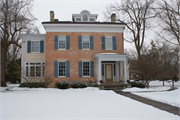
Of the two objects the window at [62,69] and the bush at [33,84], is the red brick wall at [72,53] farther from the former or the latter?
the bush at [33,84]

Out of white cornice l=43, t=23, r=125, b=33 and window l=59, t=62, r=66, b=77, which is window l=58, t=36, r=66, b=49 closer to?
white cornice l=43, t=23, r=125, b=33

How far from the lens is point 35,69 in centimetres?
1803

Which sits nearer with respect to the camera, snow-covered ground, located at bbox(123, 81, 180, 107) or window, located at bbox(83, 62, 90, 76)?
snow-covered ground, located at bbox(123, 81, 180, 107)

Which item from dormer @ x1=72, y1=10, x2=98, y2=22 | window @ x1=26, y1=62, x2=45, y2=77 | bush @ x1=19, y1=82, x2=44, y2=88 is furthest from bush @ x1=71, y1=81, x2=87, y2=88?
dormer @ x1=72, y1=10, x2=98, y2=22

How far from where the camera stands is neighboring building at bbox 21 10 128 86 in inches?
682

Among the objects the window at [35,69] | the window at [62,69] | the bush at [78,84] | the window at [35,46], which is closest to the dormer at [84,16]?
the window at [35,46]

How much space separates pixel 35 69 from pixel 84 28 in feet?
24.2

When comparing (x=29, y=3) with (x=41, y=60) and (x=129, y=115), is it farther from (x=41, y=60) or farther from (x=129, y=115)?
(x=129, y=115)

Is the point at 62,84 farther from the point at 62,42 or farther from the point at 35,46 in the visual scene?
the point at 35,46

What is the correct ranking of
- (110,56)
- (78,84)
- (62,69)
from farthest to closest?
(62,69) < (110,56) < (78,84)

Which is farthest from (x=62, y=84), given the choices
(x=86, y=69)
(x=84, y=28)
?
(x=84, y=28)

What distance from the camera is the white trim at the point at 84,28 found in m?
17.5

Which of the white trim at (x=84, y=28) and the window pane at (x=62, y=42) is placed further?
the window pane at (x=62, y=42)

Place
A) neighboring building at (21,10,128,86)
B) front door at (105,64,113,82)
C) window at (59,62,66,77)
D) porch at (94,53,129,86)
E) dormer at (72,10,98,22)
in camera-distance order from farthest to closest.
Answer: dormer at (72,10,98,22)
front door at (105,64,113,82)
porch at (94,53,129,86)
window at (59,62,66,77)
neighboring building at (21,10,128,86)
